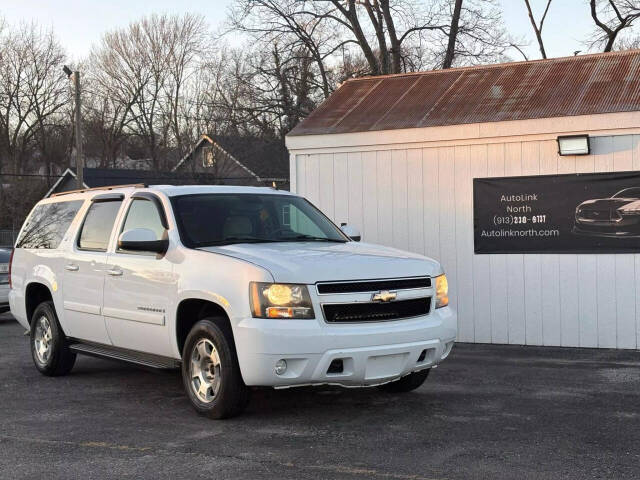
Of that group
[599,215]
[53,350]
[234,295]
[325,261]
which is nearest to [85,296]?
[53,350]

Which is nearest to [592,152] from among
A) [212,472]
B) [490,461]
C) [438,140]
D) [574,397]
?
[438,140]

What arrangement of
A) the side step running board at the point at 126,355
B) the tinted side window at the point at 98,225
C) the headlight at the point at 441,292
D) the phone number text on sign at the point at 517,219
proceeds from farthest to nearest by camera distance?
the phone number text on sign at the point at 517,219 → the tinted side window at the point at 98,225 → the side step running board at the point at 126,355 → the headlight at the point at 441,292

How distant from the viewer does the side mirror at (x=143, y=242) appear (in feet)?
23.0

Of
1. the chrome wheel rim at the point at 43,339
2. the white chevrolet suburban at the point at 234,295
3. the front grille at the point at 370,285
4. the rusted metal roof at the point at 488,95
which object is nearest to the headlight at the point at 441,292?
the white chevrolet suburban at the point at 234,295

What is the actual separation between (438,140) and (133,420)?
20.5ft

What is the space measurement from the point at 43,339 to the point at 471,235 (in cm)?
560

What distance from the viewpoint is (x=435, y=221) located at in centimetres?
1156

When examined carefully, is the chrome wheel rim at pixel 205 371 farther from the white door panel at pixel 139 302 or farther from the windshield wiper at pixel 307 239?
the windshield wiper at pixel 307 239

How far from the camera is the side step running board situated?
7.13m

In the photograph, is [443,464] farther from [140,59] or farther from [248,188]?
[140,59]

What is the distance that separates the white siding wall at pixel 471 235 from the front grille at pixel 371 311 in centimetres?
461

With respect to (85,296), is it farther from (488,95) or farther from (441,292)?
(488,95)

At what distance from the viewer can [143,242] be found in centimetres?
700

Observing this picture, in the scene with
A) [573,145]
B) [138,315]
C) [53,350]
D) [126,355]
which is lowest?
[53,350]
